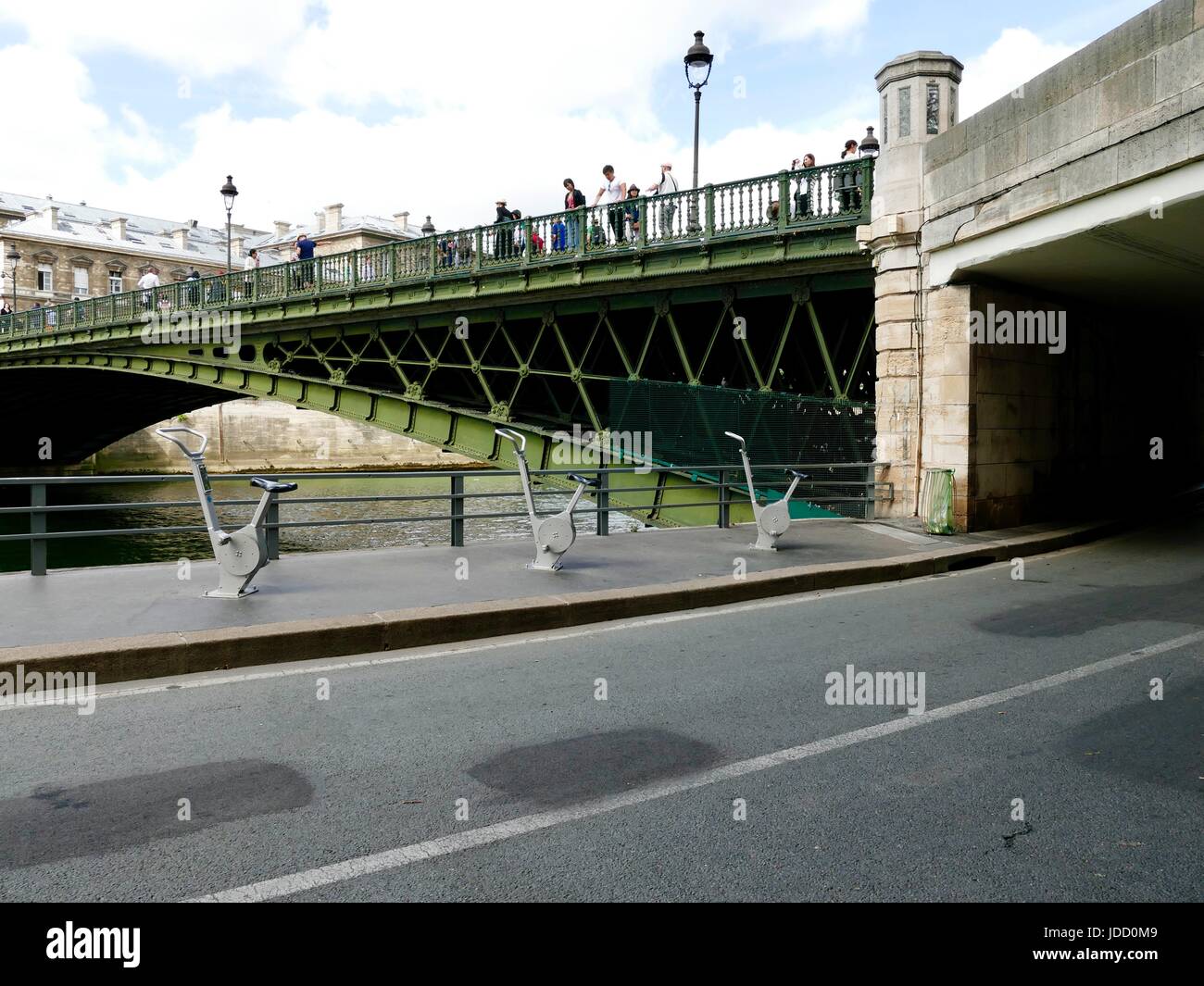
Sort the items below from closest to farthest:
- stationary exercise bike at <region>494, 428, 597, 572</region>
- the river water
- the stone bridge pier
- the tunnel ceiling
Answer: the stone bridge pier
stationary exercise bike at <region>494, 428, 597, 572</region>
the tunnel ceiling
the river water

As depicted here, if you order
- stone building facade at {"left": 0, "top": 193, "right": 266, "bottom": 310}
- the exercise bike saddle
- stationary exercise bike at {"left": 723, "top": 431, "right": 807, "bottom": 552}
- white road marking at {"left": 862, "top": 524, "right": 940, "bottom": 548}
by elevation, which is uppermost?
stone building facade at {"left": 0, "top": 193, "right": 266, "bottom": 310}

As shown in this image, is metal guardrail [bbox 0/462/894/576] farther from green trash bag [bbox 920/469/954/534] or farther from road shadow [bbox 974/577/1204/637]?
road shadow [bbox 974/577/1204/637]

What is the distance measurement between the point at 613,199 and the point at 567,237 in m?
1.11

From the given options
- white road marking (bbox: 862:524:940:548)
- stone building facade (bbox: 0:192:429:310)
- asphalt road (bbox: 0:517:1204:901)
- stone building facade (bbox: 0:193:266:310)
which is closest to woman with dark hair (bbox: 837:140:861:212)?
white road marking (bbox: 862:524:940:548)

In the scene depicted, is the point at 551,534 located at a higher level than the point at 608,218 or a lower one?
lower

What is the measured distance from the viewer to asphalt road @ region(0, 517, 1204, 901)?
3482 mm

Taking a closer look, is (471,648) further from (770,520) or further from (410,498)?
(770,520)

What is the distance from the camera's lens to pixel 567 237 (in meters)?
18.4

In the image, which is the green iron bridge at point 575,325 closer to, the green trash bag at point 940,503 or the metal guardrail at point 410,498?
the metal guardrail at point 410,498

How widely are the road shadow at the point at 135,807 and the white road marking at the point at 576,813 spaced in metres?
0.66

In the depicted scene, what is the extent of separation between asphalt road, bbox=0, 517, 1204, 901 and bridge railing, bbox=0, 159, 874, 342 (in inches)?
372

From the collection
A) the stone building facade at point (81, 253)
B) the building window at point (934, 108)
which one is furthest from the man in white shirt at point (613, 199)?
the stone building facade at point (81, 253)

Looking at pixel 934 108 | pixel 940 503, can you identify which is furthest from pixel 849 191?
pixel 940 503

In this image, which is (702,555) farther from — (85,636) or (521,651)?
(85,636)
